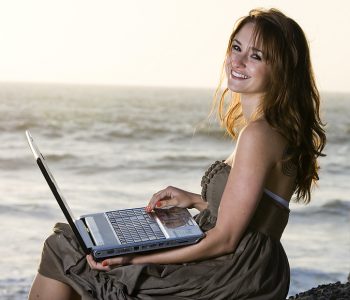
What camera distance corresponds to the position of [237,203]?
295cm

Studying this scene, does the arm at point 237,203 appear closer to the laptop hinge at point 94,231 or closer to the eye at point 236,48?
the laptop hinge at point 94,231

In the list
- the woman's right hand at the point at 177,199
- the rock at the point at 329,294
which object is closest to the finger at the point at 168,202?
the woman's right hand at the point at 177,199

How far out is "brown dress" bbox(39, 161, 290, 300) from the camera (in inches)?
118

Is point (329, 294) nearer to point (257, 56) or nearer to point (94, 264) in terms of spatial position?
point (257, 56)

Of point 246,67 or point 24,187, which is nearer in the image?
point 246,67

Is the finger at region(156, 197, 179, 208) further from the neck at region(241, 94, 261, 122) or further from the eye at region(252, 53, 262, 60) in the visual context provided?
the eye at region(252, 53, 262, 60)

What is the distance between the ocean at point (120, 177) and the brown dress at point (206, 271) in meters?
1.16

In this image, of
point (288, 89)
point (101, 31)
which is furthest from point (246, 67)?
point (101, 31)

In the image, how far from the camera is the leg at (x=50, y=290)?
3094mm

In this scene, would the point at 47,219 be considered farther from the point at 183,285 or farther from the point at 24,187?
the point at 183,285

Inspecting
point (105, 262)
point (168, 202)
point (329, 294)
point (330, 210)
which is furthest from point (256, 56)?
point (330, 210)

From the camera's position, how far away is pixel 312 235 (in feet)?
31.3

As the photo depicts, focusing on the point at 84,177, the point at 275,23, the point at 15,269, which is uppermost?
the point at 275,23

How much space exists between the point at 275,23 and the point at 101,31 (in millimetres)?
43377
